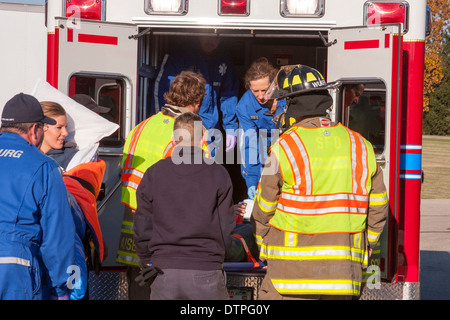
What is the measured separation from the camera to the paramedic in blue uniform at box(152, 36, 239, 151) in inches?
251

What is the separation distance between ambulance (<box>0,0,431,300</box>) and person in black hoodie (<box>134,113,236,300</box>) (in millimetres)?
1035

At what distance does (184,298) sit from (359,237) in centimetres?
94

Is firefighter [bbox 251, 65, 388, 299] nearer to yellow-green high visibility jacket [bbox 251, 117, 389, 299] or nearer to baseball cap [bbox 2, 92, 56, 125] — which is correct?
yellow-green high visibility jacket [bbox 251, 117, 389, 299]

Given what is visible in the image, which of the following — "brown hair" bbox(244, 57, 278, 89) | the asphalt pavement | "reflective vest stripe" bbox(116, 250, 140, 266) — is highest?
"brown hair" bbox(244, 57, 278, 89)

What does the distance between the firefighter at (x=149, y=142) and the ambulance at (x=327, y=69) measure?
37cm

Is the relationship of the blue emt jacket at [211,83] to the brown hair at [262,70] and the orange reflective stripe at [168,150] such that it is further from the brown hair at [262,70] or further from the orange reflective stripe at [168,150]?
the orange reflective stripe at [168,150]

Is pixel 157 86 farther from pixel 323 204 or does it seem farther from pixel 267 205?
pixel 323 204

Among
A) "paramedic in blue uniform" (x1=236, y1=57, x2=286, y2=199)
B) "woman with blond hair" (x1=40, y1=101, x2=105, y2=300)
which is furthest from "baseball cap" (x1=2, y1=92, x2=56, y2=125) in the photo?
"paramedic in blue uniform" (x1=236, y1=57, x2=286, y2=199)

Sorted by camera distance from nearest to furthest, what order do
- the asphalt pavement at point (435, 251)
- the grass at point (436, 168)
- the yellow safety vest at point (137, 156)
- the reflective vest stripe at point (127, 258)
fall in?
the yellow safety vest at point (137, 156) → the reflective vest stripe at point (127, 258) → the asphalt pavement at point (435, 251) → the grass at point (436, 168)

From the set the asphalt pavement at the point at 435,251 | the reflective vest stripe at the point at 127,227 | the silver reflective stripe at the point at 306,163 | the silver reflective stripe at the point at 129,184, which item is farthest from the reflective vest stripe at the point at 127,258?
the asphalt pavement at the point at 435,251

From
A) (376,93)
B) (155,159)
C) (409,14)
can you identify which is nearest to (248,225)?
(155,159)

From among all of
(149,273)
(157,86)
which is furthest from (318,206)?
(157,86)

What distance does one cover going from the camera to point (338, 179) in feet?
11.8

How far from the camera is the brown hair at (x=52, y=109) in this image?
13.5ft
